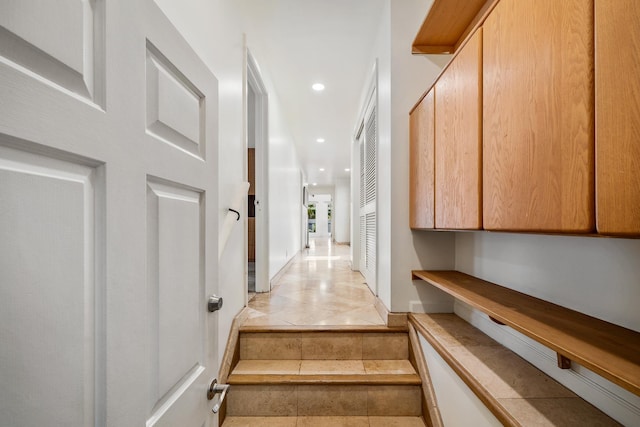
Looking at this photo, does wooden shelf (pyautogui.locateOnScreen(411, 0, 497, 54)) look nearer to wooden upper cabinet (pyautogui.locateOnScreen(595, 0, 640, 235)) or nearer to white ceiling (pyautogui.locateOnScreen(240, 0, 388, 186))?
white ceiling (pyautogui.locateOnScreen(240, 0, 388, 186))

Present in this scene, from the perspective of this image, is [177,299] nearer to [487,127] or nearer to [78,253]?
[78,253]

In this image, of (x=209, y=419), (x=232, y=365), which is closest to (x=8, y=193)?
(x=209, y=419)

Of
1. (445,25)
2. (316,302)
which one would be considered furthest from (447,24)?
(316,302)

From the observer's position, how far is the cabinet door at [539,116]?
69 centimetres

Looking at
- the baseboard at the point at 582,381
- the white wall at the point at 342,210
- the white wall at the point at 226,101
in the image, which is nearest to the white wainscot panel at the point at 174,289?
the white wall at the point at 226,101

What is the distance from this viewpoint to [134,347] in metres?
0.57

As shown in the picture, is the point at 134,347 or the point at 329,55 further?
the point at 329,55

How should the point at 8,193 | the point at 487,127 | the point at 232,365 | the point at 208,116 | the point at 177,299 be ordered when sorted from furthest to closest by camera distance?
1. the point at 232,365
2. the point at 487,127
3. the point at 208,116
4. the point at 177,299
5. the point at 8,193

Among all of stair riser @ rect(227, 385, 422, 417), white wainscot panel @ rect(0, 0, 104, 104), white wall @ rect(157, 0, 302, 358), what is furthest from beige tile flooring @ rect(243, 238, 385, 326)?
white wainscot panel @ rect(0, 0, 104, 104)

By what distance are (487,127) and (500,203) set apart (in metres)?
0.31

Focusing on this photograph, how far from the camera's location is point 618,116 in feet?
1.99

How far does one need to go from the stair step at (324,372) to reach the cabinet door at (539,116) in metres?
1.17

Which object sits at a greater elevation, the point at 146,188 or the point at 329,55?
the point at 329,55

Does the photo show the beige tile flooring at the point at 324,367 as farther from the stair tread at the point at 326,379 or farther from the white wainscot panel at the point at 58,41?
the white wainscot panel at the point at 58,41
